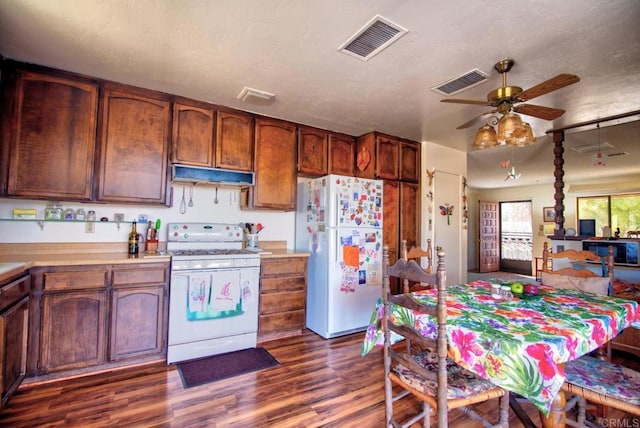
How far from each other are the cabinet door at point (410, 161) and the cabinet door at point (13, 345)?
400 cm

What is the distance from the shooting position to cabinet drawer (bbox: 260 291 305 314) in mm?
3242

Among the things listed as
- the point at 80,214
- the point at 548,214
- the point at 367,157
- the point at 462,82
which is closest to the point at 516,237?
the point at 548,214

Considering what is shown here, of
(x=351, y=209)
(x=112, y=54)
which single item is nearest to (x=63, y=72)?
(x=112, y=54)

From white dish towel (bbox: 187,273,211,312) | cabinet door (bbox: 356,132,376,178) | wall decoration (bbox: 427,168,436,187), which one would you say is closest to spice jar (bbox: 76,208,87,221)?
white dish towel (bbox: 187,273,211,312)

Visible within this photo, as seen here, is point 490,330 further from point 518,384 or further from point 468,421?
point 468,421

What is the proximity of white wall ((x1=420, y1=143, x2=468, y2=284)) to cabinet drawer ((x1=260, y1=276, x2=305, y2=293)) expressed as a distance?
202 cm

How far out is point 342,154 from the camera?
13.4ft

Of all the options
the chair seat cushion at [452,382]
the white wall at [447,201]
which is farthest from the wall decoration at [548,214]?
the chair seat cushion at [452,382]

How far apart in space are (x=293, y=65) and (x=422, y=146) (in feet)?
8.91

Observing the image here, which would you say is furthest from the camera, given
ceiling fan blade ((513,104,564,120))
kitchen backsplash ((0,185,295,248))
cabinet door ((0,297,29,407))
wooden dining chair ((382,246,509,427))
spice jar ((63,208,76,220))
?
spice jar ((63,208,76,220))

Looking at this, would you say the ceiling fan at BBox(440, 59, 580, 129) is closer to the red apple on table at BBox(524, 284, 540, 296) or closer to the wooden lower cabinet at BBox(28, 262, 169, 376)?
the red apple on table at BBox(524, 284, 540, 296)

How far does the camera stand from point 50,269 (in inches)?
91.6

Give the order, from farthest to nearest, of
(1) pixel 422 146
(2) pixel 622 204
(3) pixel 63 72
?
(2) pixel 622 204, (1) pixel 422 146, (3) pixel 63 72

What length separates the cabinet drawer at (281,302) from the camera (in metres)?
3.24
